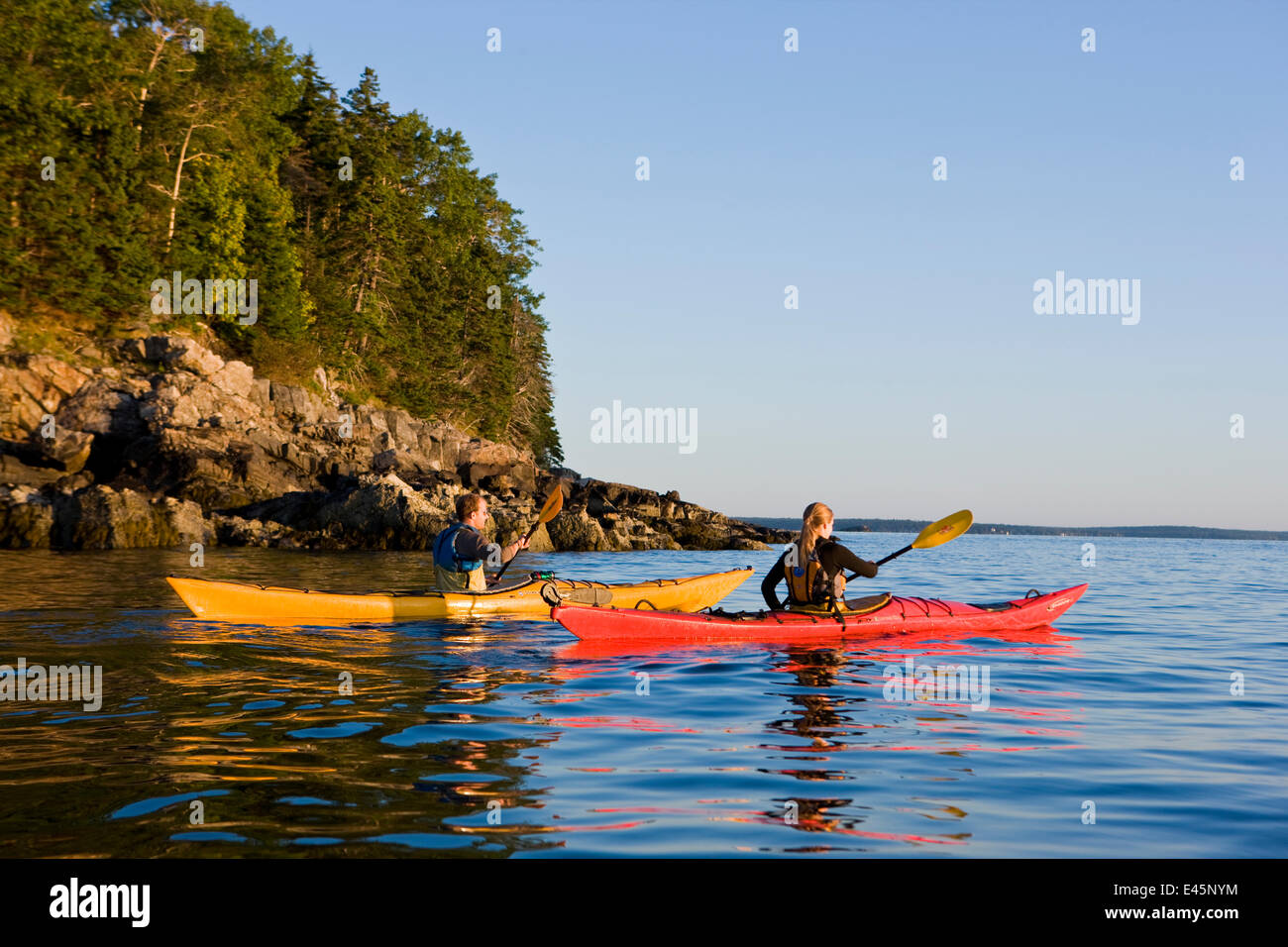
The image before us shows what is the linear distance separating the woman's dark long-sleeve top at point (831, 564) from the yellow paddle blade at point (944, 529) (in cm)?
161

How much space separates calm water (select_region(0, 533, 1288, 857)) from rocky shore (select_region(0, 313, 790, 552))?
1572 cm

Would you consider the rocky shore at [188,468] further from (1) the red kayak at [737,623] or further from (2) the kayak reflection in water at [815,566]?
(2) the kayak reflection in water at [815,566]

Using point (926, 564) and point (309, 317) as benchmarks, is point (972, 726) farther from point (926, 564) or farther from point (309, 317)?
point (309, 317)

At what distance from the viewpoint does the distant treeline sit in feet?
108

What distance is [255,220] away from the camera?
138ft

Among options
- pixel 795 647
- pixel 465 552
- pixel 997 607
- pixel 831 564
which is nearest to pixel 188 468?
pixel 465 552

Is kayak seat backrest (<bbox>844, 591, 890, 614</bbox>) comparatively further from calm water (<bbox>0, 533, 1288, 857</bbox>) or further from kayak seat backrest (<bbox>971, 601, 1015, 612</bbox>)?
kayak seat backrest (<bbox>971, 601, 1015, 612</bbox>)

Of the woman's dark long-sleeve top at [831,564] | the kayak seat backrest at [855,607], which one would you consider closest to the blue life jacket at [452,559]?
the woman's dark long-sleeve top at [831,564]

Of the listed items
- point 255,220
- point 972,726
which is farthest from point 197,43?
point 972,726

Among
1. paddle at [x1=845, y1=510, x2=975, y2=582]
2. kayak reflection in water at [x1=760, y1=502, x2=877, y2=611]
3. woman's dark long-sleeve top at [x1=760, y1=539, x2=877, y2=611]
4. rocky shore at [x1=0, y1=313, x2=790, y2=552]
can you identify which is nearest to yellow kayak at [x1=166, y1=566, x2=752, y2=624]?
woman's dark long-sleeve top at [x1=760, y1=539, x2=877, y2=611]

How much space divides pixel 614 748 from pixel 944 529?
7031 mm

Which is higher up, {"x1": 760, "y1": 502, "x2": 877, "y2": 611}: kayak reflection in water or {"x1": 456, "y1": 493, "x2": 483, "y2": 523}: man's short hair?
{"x1": 456, "y1": 493, "x2": 483, "y2": 523}: man's short hair

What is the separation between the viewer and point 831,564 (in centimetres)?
1023
